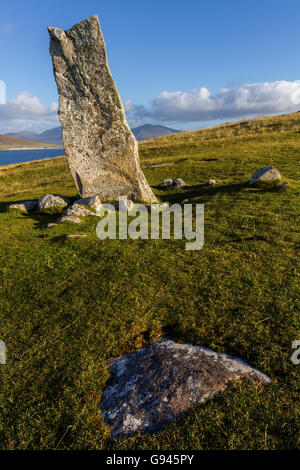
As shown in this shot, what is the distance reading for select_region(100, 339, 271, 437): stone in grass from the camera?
4691mm

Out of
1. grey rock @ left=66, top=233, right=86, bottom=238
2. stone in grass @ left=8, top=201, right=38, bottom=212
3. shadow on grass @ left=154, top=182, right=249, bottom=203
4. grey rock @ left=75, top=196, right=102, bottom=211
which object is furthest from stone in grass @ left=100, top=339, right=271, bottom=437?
stone in grass @ left=8, top=201, right=38, bottom=212

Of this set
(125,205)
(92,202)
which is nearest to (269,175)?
(125,205)

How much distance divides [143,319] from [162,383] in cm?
231

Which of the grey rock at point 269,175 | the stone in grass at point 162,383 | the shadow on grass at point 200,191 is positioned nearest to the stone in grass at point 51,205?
the shadow on grass at point 200,191

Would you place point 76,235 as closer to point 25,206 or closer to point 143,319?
point 143,319

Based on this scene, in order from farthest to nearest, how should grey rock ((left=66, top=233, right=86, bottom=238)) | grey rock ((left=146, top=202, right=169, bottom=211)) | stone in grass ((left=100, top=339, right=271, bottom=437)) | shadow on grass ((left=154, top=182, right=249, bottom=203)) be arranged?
shadow on grass ((left=154, top=182, right=249, bottom=203)), grey rock ((left=146, top=202, right=169, bottom=211)), grey rock ((left=66, top=233, right=86, bottom=238)), stone in grass ((left=100, top=339, right=271, bottom=437))

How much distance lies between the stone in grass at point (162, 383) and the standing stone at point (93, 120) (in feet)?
43.5

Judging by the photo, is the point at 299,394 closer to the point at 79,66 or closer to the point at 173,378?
the point at 173,378

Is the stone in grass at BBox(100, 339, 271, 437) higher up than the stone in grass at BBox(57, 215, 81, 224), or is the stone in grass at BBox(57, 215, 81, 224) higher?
the stone in grass at BBox(57, 215, 81, 224)

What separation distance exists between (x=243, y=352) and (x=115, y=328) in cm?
326

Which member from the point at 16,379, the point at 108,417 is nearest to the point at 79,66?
the point at 16,379

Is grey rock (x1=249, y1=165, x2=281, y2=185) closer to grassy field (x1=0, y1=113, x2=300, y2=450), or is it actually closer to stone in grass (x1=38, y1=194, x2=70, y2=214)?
grassy field (x1=0, y1=113, x2=300, y2=450)

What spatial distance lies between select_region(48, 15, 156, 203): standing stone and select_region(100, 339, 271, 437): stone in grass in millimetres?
13249

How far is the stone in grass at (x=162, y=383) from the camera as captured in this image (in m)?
4.69
